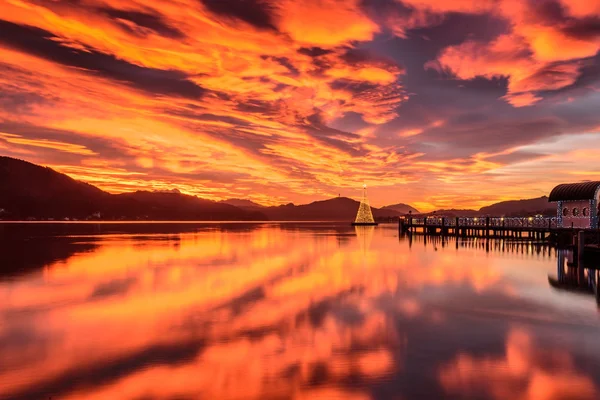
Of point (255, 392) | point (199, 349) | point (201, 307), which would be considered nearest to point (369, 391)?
point (255, 392)

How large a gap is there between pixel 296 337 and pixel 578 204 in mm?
46732

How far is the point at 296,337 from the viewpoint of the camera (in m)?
15.6

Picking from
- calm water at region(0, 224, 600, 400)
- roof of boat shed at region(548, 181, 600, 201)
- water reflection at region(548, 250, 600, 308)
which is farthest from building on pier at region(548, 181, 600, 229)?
calm water at region(0, 224, 600, 400)

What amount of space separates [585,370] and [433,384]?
468cm

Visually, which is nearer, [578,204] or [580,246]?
[580,246]

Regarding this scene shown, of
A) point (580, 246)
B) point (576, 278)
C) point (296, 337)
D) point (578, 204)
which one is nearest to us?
point (296, 337)

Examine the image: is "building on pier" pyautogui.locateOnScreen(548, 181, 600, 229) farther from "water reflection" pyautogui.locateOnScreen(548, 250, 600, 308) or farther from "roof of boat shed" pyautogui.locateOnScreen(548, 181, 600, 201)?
"water reflection" pyautogui.locateOnScreen(548, 250, 600, 308)

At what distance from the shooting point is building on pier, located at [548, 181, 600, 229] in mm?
47312

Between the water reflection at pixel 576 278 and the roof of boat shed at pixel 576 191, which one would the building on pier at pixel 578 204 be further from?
the water reflection at pixel 576 278

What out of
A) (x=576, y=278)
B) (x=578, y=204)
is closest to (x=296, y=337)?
(x=576, y=278)

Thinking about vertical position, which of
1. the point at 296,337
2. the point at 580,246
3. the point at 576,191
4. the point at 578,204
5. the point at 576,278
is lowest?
the point at 296,337

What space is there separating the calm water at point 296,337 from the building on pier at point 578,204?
70.0ft

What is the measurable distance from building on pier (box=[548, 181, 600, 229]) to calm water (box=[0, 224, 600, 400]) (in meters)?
21.3

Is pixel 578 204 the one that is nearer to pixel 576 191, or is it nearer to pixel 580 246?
pixel 576 191
